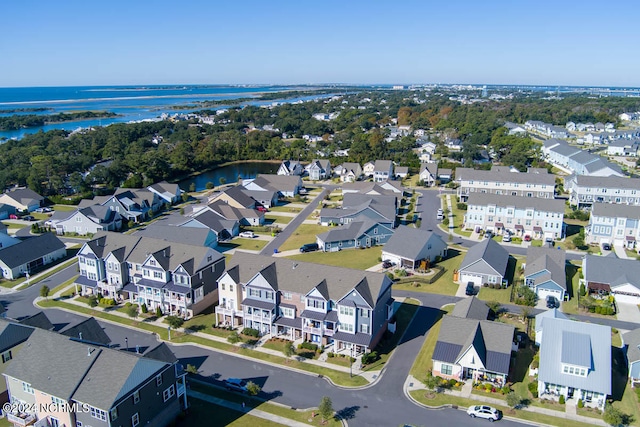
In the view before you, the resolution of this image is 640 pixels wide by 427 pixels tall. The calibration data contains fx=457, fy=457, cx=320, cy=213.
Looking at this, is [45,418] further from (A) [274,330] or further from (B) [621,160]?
(B) [621,160]

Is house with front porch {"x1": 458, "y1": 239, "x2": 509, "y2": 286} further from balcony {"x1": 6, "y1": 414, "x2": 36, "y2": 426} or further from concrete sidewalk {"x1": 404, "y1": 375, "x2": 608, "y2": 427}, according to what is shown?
balcony {"x1": 6, "y1": 414, "x2": 36, "y2": 426}

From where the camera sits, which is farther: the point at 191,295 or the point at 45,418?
the point at 191,295

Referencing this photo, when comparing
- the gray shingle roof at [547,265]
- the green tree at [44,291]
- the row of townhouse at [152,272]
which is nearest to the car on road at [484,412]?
the gray shingle roof at [547,265]

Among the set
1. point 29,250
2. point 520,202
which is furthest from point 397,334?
point 29,250

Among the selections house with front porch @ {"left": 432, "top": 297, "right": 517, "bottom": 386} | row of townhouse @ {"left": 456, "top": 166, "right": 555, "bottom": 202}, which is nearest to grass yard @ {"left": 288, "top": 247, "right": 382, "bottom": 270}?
house with front porch @ {"left": 432, "top": 297, "right": 517, "bottom": 386}

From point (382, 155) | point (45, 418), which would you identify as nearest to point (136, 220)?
point (45, 418)

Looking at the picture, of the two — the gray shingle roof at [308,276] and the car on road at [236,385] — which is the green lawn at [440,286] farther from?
the car on road at [236,385]
